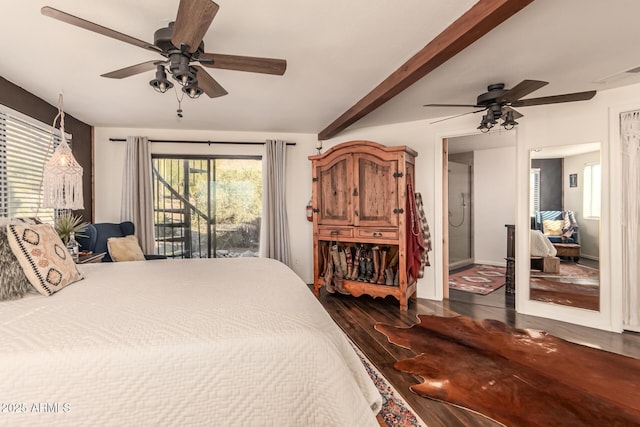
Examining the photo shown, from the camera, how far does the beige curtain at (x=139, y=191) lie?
13.0ft

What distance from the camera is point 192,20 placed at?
1.39 m

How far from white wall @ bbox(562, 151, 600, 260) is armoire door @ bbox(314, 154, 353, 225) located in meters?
2.24

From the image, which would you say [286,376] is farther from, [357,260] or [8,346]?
[357,260]

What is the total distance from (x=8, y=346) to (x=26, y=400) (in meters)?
0.17

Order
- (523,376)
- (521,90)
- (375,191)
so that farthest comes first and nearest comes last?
(375,191) < (521,90) < (523,376)

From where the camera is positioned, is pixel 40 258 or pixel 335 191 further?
pixel 335 191

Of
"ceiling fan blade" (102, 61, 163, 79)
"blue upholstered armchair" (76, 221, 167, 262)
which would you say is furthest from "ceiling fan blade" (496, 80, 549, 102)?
"blue upholstered armchair" (76, 221, 167, 262)

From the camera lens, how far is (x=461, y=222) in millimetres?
5750

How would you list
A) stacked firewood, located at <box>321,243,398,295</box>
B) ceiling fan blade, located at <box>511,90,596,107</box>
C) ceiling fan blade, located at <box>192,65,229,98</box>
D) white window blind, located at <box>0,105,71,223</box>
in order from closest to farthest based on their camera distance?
ceiling fan blade, located at <box>192,65,229,98</box>
ceiling fan blade, located at <box>511,90,596,107</box>
white window blind, located at <box>0,105,71,223</box>
stacked firewood, located at <box>321,243,398,295</box>

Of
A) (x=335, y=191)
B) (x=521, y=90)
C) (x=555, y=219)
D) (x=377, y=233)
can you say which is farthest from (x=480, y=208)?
(x=521, y=90)

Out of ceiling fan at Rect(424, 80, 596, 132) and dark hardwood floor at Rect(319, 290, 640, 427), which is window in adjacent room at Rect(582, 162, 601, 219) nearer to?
ceiling fan at Rect(424, 80, 596, 132)

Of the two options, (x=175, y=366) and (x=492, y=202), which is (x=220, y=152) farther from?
(x=492, y=202)

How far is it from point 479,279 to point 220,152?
435cm

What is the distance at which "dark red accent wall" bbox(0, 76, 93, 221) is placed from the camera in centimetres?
265
